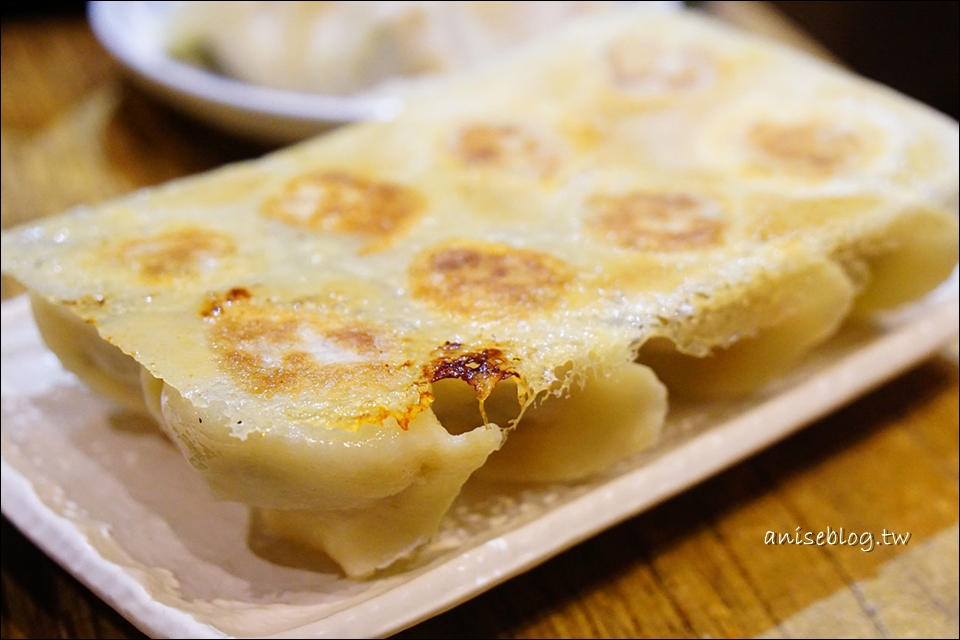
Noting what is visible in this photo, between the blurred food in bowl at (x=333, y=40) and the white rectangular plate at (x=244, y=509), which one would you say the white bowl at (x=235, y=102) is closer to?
the blurred food in bowl at (x=333, y=40)

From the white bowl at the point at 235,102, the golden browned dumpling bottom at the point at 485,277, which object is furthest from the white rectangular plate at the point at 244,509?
the white bowl at the point at 235,102

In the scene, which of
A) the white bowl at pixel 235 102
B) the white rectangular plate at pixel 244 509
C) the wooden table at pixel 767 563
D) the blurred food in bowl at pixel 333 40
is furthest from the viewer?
the blurred food in bowl at pixel 333 40

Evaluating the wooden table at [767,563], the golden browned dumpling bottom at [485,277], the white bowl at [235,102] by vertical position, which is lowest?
the wooden table at [767,563]

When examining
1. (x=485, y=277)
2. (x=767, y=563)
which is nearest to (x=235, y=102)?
(x=485, y=277)

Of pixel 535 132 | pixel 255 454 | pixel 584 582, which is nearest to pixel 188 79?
pixel 535 132

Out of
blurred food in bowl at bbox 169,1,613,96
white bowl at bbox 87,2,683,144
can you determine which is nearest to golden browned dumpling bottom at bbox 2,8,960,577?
white bowl at bbox 87,2,683,144

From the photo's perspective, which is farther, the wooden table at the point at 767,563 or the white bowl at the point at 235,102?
the white bowl at the point at 235,102

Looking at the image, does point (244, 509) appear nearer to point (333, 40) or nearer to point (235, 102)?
point (235, 102)
